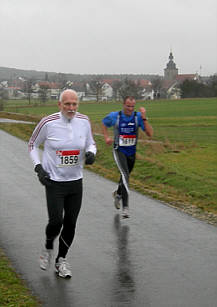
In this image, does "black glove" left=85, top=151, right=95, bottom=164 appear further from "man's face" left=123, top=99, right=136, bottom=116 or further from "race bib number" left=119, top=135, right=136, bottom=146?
"race bib number" left=119, top=135, right=136, bottom=146

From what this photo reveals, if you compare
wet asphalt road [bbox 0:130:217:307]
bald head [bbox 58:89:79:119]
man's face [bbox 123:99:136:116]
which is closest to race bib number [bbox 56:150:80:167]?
bald head [bbox 58:89:79:119]

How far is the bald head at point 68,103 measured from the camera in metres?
5.66

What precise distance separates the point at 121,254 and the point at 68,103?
215 centimetres

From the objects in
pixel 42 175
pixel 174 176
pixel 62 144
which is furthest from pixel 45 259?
pixel 174 176

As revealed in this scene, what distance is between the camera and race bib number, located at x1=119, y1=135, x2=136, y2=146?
891 cm

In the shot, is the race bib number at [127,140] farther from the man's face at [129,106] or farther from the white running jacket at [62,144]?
the white running jacket at [62,144]

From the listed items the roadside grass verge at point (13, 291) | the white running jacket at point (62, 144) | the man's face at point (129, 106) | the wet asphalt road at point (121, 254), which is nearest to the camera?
the roadside grass verge at point (13, 291)

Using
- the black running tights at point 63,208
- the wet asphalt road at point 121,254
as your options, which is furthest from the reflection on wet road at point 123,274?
the black running tights at point 63,208

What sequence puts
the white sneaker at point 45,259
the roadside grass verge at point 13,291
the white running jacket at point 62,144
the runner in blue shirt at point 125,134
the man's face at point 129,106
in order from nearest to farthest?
the roadside grass verge at point 13,291, the white running jacket at point 62,144, the white sneaker at point 45,259, the man's face at point 129,106, the runner in blue shirt at point 125,134

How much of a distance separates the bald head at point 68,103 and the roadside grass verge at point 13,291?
1.76 metres

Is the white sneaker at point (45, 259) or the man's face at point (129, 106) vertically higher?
the man's face at point (129, 106)

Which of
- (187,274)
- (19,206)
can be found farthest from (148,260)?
(19,206)

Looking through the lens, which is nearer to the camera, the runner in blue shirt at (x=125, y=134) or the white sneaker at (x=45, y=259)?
the white sneaker at (x=45, y=259)

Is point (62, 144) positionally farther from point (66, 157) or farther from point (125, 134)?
point (125, 134)
